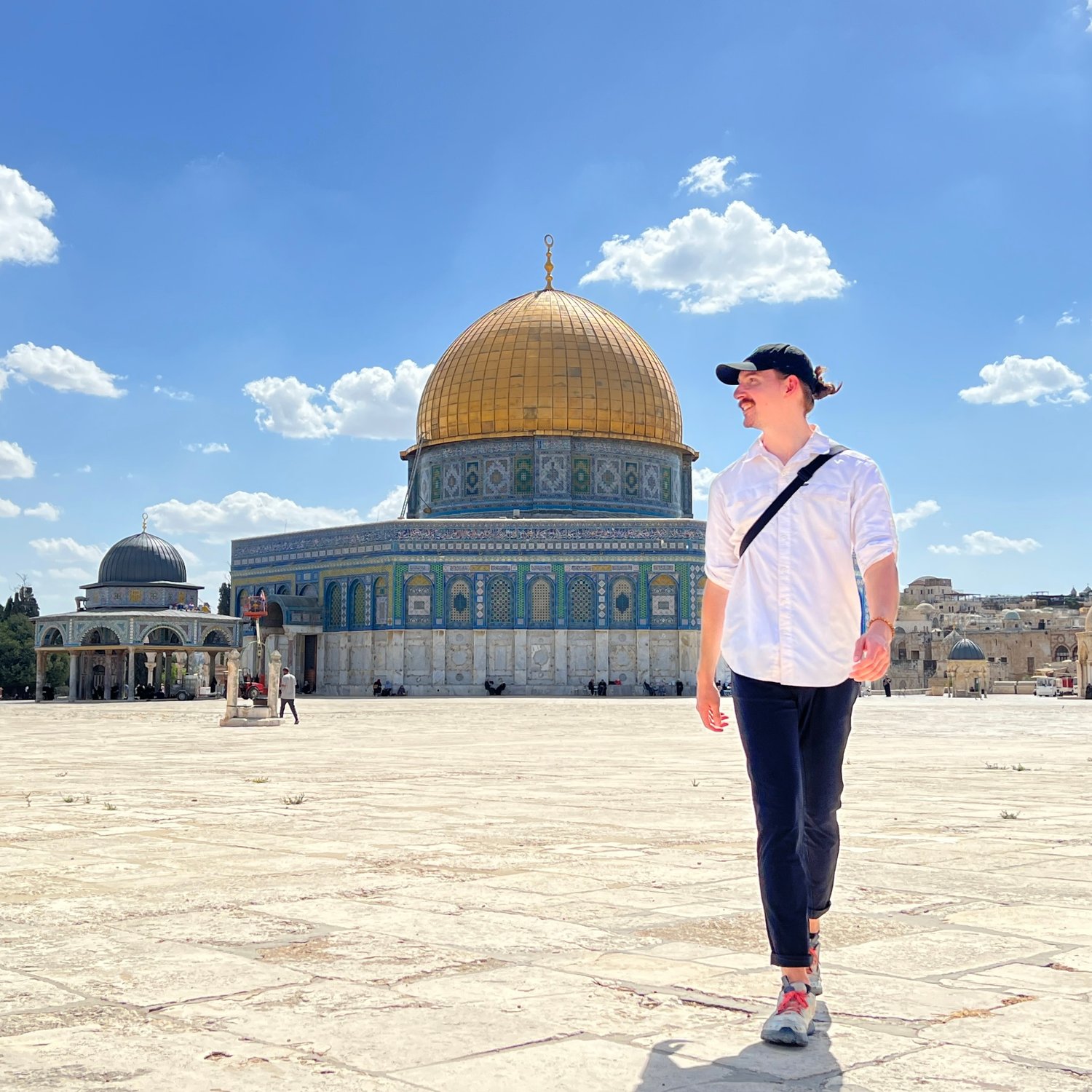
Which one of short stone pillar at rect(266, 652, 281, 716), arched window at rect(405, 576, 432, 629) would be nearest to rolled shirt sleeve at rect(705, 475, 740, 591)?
short stone pillar at rect(266, 652, 281, 716)

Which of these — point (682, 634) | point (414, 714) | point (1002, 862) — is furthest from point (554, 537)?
point (1002, 862)

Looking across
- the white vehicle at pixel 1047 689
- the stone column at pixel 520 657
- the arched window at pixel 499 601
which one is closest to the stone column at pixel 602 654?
the stone column at pixel 520 657

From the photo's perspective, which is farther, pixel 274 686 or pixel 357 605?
pixel 357 605

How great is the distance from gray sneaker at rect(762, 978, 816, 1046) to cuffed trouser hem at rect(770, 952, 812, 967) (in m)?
0.05

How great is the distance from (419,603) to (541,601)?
384cm

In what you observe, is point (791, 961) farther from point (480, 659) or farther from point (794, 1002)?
point (480, 659)

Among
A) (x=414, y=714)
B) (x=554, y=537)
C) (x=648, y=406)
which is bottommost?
(x=414, y=714)

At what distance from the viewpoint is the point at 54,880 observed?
5.14 metres

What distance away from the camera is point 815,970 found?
132 inches

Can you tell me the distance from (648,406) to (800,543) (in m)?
45.5

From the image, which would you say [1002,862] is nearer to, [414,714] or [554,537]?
[414,714]

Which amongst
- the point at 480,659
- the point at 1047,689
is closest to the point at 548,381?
the point at 480,659

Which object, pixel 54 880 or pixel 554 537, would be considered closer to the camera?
pixel 54 880

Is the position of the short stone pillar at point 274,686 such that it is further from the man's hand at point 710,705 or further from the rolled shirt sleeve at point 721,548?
the rolled shirt sleeve at point 721,548
